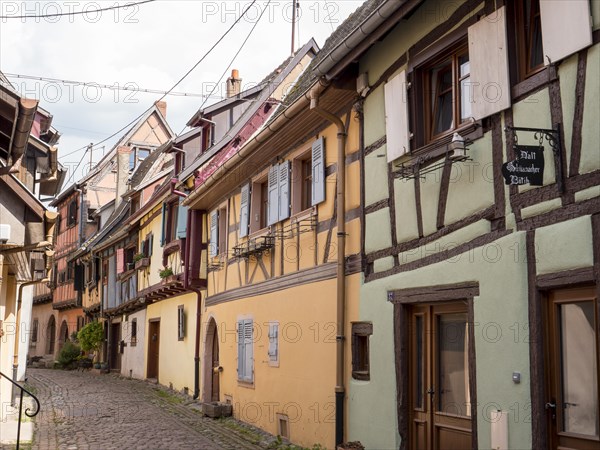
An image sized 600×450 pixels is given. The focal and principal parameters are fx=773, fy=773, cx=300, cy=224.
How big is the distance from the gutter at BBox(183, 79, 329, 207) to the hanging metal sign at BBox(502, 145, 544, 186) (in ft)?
12.6

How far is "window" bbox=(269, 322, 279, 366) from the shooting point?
11984 millimetres

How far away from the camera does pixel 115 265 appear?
92.1 feet

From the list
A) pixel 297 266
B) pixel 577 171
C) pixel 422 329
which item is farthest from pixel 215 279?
pixel 577 171

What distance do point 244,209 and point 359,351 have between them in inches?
203

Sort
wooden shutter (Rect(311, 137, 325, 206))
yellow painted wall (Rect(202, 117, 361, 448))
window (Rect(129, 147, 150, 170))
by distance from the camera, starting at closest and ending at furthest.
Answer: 1. yellow painted wall (Rect(202, 117, 361, 448))
2. wooden shutter (Rect(311, 137, 325, 206))
3. window (Rect(129, 147, 150, 170))

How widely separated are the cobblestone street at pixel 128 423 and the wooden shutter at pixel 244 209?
3375 millimetres

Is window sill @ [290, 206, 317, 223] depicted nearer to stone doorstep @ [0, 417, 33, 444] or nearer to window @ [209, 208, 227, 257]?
window @ [209, 208, 227, 257]

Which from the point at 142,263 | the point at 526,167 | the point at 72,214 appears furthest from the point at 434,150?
the point at 72,214

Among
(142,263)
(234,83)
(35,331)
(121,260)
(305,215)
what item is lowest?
(35,331)

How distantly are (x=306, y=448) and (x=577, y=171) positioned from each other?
6.14 metres

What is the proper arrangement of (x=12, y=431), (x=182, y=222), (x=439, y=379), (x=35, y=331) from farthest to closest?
1. (x=35, y=331)
2. (x=182, y=222)
3. (x=12, y=431)
4. (x=439, y=379)

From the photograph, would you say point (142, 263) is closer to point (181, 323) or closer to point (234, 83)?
point (181, 323)

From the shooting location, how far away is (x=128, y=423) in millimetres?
13641

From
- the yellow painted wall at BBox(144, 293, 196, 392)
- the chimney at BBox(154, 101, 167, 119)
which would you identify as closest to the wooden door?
the yellow painted wall at BBox(144, 293, 196, 392)
